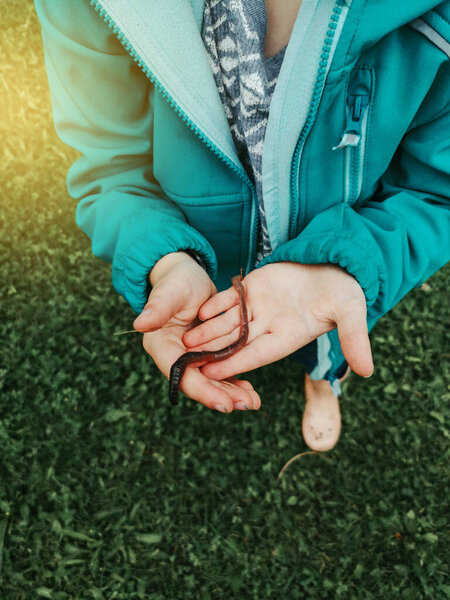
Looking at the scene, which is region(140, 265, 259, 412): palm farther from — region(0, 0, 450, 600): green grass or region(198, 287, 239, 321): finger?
region(0, 0, 450, 600): green grass

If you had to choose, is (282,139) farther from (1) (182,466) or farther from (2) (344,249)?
(1) (182,466)

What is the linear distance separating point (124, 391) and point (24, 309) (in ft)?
3.89

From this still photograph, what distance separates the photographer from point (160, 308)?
1.74 m

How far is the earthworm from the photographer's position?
1.92 m

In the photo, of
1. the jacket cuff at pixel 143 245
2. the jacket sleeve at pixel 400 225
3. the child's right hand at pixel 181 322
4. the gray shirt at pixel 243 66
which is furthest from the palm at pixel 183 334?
the gray shirt at pixel 243 66

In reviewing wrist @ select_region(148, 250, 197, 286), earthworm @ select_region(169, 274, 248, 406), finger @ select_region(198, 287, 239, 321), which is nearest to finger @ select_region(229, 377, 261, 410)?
earthworm @ select_region(169, 274, 248, 406)

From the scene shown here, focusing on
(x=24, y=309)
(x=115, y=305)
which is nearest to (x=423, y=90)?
(x=115, y=305)

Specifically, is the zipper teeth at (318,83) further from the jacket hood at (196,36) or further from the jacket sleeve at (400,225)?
the jacket sleeve at (400,225)

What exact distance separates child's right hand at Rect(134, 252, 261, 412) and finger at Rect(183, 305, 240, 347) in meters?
0.07

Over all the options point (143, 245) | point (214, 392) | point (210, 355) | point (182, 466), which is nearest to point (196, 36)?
point (143, 245)

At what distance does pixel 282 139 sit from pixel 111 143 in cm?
90

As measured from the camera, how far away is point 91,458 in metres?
3.62

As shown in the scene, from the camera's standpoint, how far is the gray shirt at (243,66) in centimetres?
177

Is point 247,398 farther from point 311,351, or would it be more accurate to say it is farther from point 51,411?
point 51,411
